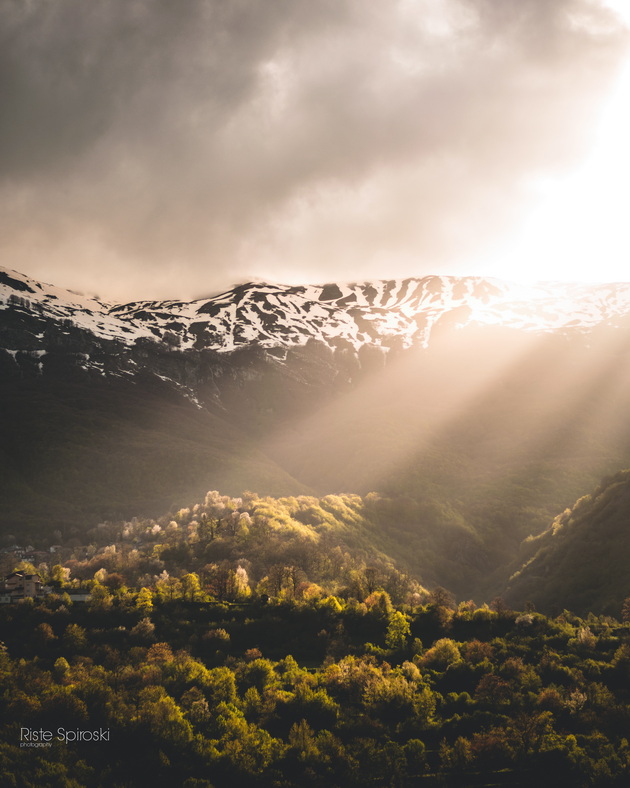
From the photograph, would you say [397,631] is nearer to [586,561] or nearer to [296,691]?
[296,691]

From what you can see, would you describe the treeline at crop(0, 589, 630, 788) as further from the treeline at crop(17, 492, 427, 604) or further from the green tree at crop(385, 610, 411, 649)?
the treeline at crop(17, 492, 427, 604)

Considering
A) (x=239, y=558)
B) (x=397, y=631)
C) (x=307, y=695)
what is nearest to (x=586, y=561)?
(x=397, y=631)

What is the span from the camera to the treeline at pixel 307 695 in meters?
47.8

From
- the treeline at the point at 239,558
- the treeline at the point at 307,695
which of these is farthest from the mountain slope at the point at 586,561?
the treeline at the point at 307,695

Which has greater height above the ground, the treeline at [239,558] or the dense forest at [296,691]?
the dense forest at [296,691]

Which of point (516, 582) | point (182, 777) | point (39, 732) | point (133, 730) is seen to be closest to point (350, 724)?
point (182, 777)

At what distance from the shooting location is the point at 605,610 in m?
117

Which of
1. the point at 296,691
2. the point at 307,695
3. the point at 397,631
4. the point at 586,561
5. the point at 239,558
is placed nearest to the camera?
the point at 307,695

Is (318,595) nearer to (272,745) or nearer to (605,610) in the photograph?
(272,745)

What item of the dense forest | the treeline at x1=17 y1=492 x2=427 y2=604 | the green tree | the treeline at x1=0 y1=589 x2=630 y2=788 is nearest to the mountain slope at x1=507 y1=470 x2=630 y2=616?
the treeline at x1=17 y1=492 x2=427 y2=604

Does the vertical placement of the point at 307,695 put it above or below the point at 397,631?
above

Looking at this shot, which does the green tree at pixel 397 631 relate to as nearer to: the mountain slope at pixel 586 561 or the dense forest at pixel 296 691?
the dense forest at pixel 296 691

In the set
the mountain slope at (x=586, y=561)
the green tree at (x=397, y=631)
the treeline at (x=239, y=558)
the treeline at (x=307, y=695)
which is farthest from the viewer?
the mountain slope at (x=586, y=561)

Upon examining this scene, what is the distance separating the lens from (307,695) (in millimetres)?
57969
